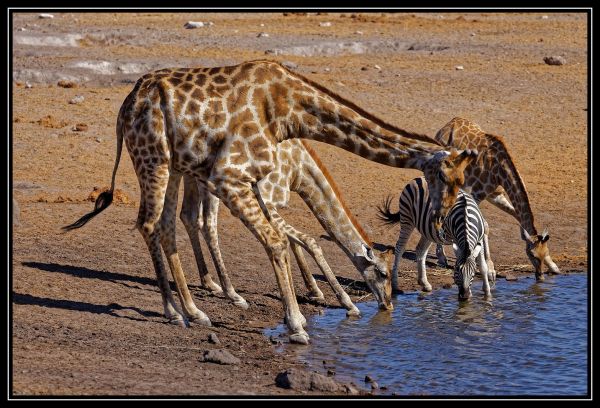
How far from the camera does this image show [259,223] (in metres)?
9.47

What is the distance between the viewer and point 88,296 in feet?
34.6

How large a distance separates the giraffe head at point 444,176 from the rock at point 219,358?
199 centimetres

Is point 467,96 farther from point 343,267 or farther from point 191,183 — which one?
point 191,183

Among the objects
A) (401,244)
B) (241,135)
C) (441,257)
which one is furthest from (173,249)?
(441,257)

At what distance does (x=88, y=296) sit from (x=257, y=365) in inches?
98.5

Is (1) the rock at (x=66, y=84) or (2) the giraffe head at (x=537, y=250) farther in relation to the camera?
(1) the rock at (x=66, y=84)

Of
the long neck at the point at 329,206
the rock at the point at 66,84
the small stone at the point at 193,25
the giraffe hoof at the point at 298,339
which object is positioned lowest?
the rock at the point at 66,84

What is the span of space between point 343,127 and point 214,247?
7.37 ft

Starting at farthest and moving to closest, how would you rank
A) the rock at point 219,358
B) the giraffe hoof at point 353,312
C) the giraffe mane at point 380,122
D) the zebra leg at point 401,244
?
the zebra leg at point 401,244, the giraffe hoof at point 353,312, the giraffe mane at point 380,122, the rock at point 219,358

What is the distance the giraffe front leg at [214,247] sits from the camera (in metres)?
10.8

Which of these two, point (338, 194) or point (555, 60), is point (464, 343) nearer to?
point (338, 194)

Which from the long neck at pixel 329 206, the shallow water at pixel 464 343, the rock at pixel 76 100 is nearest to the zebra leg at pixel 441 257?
the shallow water at pixel 464 343

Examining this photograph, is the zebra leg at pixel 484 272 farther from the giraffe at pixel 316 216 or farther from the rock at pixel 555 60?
the rock at pixel 555 60
